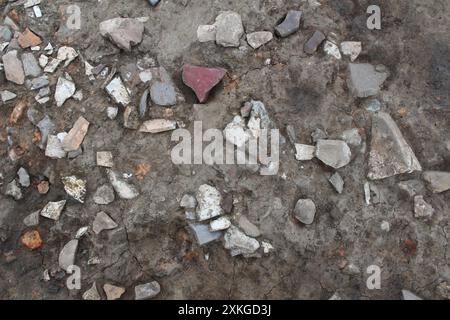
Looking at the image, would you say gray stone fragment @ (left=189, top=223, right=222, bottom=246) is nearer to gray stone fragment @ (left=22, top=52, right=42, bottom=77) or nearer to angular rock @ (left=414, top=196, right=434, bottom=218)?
angular rock @ (left=414, top=196, right=434, bottom=218)

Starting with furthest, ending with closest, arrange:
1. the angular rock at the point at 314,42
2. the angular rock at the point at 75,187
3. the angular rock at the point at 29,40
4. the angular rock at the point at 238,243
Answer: the angular rock at the point at 29,40, the angular rock at the point at 314,42, the angular rock at the point at 75,187, the angular rock at the point at 238,243

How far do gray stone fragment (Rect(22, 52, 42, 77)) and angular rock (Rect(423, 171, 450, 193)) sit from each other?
7.50 ft

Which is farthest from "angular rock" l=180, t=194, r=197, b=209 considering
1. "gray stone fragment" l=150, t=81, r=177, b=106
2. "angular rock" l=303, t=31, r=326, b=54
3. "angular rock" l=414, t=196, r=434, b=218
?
A: "angular rock" l=414, t=196, r=434, b=218

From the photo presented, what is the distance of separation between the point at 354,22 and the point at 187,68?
103 centimetres

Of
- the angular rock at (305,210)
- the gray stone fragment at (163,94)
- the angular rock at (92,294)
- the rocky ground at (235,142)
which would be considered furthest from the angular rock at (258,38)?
the angular rock at (92,294)

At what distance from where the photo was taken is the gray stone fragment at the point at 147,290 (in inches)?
102

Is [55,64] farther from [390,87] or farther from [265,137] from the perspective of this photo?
[390,87]

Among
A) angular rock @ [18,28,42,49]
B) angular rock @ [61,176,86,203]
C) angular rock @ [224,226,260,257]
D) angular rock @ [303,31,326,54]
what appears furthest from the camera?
angular rock @ [18,28,42,49]

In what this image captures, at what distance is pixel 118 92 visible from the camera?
277cm

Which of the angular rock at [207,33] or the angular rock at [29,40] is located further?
the angular rock at [29,40]

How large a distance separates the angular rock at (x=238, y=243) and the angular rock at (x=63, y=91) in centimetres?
120

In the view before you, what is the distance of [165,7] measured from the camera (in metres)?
2.92

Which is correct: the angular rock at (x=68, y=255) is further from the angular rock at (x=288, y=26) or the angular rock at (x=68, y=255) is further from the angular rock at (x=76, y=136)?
the angular rock at (x=288, y=26)

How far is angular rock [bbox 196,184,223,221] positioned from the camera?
258cm
